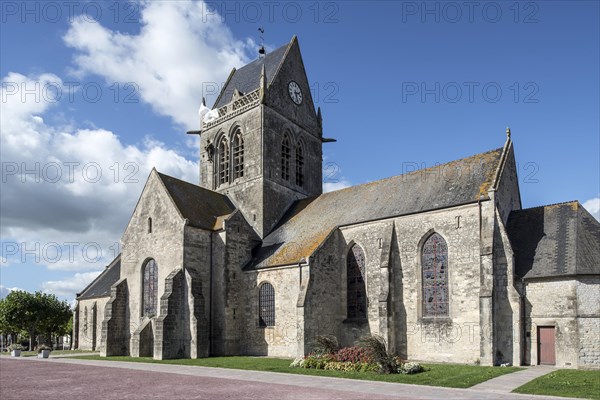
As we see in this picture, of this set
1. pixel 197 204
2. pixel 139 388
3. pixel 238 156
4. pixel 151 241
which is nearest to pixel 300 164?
pixel 238 156

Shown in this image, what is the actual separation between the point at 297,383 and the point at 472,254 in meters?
11.6

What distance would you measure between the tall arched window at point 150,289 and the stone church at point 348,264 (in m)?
0.11

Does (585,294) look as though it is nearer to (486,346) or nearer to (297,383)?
(486,346)

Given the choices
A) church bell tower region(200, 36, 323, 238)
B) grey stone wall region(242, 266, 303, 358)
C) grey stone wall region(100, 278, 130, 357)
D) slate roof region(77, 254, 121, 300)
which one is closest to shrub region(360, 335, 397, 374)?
grey stone wall region(242, 266, 303, 358)

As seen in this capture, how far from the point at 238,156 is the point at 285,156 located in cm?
350

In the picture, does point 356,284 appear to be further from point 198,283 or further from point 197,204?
point 197,204

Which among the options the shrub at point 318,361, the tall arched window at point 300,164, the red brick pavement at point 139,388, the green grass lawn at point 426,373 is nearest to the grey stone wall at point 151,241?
the green grass lawn at point 426,373

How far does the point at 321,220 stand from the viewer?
31266mm

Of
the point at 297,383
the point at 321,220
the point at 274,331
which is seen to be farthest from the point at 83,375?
the point at 321,220

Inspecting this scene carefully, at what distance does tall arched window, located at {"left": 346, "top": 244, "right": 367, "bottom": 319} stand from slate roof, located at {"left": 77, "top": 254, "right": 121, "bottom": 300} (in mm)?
23871

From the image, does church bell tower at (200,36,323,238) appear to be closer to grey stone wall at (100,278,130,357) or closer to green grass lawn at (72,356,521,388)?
grey stone wall at (100,278,130,357)

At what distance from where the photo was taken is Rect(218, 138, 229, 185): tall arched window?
126 feet

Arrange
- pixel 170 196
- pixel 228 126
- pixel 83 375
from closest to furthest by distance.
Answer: pixel 83 375 < pixel 170 196 < pixel 228 126

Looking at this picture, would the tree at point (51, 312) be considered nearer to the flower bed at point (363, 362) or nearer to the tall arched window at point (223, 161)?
the tall arched window at point (223, 161)
